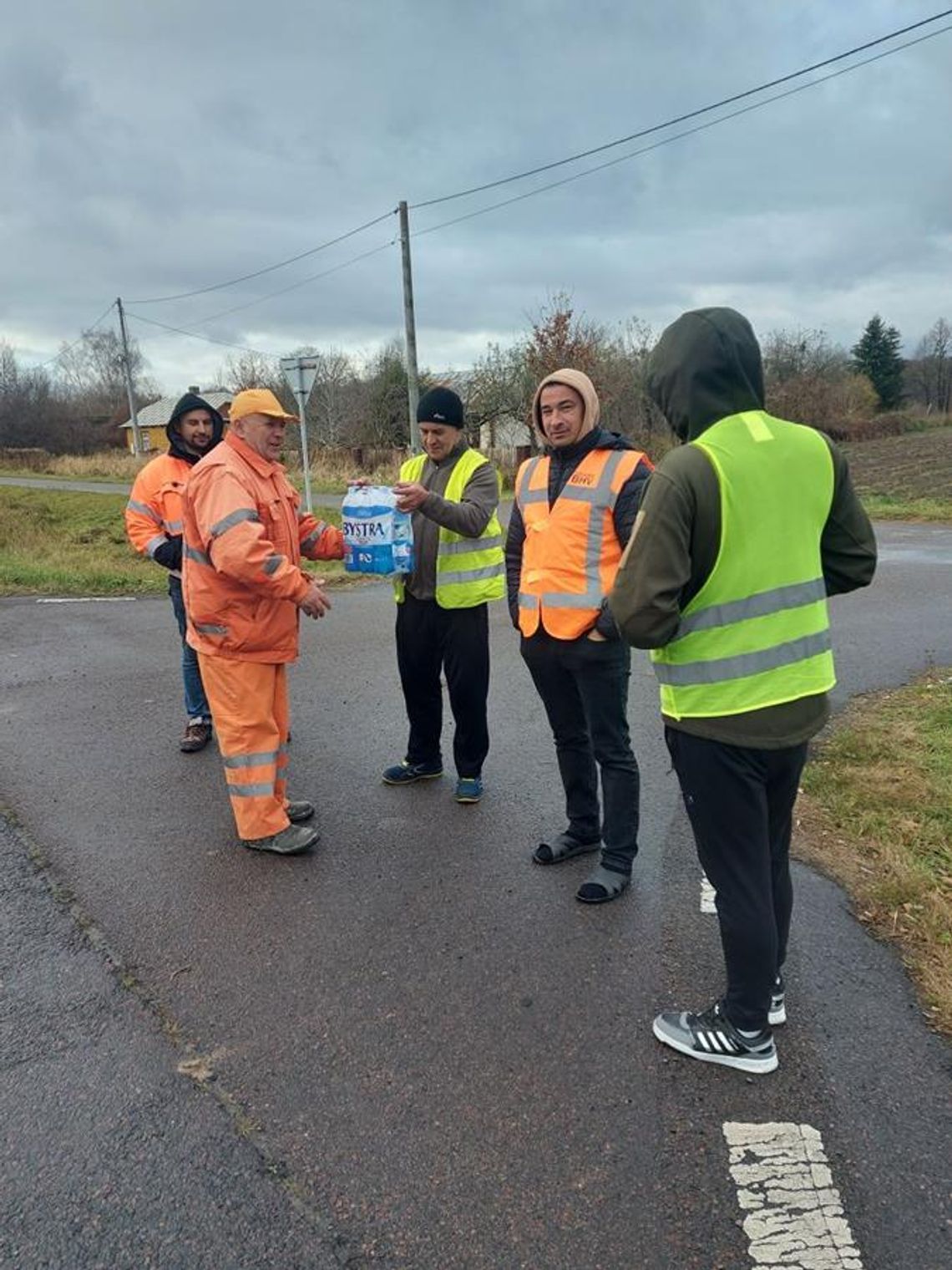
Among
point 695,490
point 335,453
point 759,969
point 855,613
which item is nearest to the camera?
point 695,490

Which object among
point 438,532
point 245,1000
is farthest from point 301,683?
point 245,1000

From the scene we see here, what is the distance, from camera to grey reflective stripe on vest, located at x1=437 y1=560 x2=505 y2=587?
162 inches

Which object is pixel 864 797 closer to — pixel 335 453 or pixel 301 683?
pixel 301 683

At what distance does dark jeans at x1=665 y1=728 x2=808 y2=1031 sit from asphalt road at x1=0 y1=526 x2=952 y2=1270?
30 cm

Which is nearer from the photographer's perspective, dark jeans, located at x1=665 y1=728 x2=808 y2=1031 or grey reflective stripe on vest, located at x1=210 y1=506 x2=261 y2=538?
dark jeans, located at x1=665 y1=728 x2=808 y2=1031

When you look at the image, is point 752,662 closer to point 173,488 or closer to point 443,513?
point 443,513

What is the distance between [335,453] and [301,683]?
91.5 ft

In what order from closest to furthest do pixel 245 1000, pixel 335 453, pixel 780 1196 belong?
pixel 780 1196, pixel 245 1000, pixel 335 453

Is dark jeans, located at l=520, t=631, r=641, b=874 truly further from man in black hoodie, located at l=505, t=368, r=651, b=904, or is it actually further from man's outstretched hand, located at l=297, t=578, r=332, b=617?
man's outstretched hand, located at l=297, t=578, r=332, b=617

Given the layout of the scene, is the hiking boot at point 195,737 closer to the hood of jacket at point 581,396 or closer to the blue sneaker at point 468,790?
the blue sneaker at point 468,790

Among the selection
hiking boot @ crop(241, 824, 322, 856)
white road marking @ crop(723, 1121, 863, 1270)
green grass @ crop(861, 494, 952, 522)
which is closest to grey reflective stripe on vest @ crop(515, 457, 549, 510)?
hiking boot @ crop(241, 824, 322, 856)

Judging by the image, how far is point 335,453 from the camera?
33156mm

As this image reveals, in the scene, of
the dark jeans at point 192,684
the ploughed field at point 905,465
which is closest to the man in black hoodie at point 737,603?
the dark jeans at point 192,684

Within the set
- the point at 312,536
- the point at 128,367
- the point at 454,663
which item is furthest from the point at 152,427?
the point at 454,663
